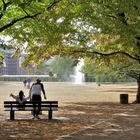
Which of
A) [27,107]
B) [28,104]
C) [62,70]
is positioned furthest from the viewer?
[62,70]

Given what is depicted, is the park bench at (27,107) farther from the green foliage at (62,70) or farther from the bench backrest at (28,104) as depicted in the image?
the green foliage at (62,70)

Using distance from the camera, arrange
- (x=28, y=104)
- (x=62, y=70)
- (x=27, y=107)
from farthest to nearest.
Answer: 1. (x=62, y=70)
2. (x=28, y=104)
3. (x=27, y=107)

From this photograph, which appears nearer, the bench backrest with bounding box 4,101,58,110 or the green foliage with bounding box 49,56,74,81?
the bench backrest with bounding box 4,101,58,110

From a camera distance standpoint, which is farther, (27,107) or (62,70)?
(62,70)

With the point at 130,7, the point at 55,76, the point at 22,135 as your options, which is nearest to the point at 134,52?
the point at 130,7

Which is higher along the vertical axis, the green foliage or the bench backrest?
the green foliage

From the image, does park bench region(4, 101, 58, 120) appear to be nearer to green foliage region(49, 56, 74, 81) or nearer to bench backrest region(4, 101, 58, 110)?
bench backrest region(4, 101, 58, 110)

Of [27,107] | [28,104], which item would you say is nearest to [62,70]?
[28,104]

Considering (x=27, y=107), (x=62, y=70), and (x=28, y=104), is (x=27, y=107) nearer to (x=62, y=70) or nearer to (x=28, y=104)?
(x=28, y=104)

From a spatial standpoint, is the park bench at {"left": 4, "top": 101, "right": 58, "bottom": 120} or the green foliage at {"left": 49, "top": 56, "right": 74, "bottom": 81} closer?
the park bench at {"left": 4, "top": 101, "right": 58, "bottom": 120}

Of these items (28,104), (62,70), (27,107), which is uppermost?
(62,70)

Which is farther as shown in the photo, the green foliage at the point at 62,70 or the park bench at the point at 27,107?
the green foliage at the point at 62,70

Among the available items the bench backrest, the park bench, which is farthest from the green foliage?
the park bench

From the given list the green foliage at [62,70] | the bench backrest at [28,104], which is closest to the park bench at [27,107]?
the bench backrest at [28,104]
